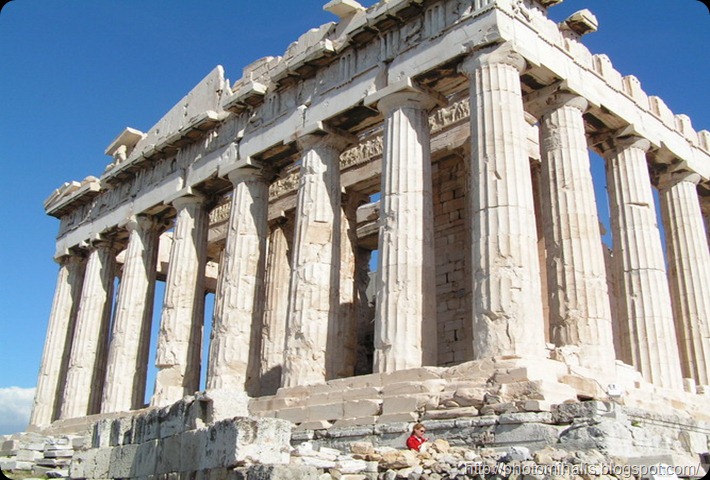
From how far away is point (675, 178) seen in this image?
69.5 feet

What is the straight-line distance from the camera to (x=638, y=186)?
1892 centimetres

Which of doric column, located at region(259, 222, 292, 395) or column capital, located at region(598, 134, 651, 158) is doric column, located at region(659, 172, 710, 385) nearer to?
column capital, located at region(598, 134, 651, 158)

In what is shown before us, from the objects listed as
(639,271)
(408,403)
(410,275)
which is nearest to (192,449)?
(408,403)

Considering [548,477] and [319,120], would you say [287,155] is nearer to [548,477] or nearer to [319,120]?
[319,120]

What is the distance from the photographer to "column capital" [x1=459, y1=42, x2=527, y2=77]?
16109 mm

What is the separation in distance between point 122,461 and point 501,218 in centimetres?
780

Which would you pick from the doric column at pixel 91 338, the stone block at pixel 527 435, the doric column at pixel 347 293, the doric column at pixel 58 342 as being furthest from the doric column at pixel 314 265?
the doric column at pixel 58 342

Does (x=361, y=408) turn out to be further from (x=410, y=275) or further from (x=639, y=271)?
(x=639, y=271)

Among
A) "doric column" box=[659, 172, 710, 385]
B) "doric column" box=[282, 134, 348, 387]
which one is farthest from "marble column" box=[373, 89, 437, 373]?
"doric column" box=[659, 172, 710, 385]

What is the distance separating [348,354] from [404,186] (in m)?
6.02

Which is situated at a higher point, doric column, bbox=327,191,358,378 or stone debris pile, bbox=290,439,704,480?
doric column, bbox=327,191,358,378

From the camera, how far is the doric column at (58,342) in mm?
27750

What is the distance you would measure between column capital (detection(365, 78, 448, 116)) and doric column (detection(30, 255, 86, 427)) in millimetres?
16195

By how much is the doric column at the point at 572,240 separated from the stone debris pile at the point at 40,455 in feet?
33.9
